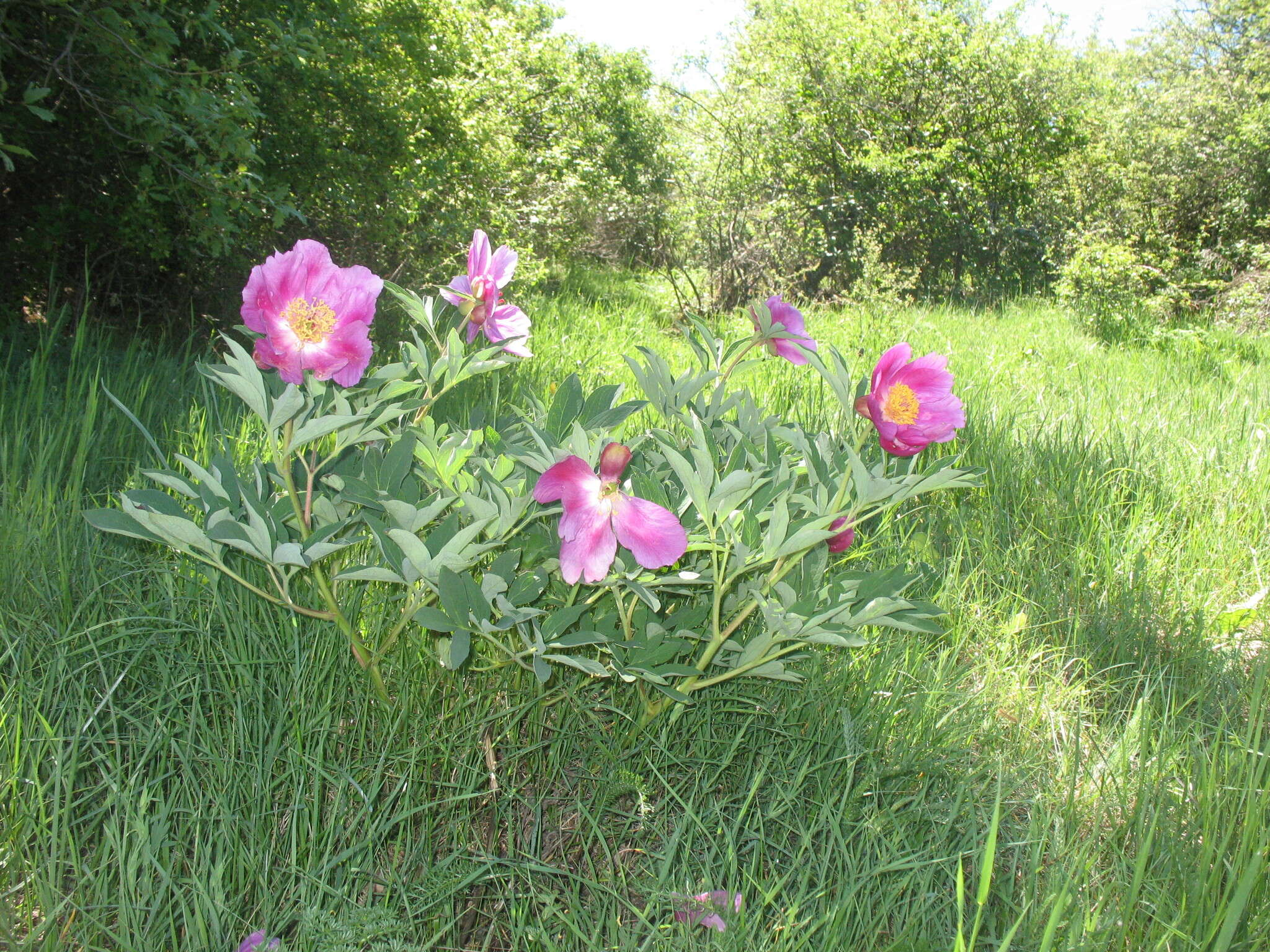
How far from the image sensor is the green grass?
48.7 inches

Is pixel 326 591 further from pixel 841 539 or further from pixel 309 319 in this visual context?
pixel 841 539

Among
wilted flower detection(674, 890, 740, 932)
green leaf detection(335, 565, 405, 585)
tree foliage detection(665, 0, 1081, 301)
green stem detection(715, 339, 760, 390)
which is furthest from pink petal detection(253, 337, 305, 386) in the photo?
tree foliage detection(665, 0, 1081, 301)

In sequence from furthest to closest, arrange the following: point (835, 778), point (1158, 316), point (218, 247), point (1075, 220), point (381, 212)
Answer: point (1075, 220) → point (1158, 316) → point (381, 212) → point (218, 247) → point (835, 778)

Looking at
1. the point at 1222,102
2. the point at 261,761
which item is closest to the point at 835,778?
the point at 261,761

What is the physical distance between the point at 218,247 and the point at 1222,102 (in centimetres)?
852

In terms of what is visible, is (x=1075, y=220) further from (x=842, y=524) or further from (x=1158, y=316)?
(x=842, y=524)

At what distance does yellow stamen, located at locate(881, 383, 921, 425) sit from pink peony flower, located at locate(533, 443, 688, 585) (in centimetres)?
34

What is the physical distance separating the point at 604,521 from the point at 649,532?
6cm

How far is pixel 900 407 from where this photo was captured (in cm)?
117

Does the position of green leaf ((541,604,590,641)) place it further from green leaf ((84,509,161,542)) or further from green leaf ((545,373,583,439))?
green leaf ((84,509,161,542))

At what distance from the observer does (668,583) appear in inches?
47.6

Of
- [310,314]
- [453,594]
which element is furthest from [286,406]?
[453,594]

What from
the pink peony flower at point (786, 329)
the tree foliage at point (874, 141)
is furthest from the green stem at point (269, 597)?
the tree foliage at point (874, 141)

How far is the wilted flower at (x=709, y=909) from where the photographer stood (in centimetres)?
123
